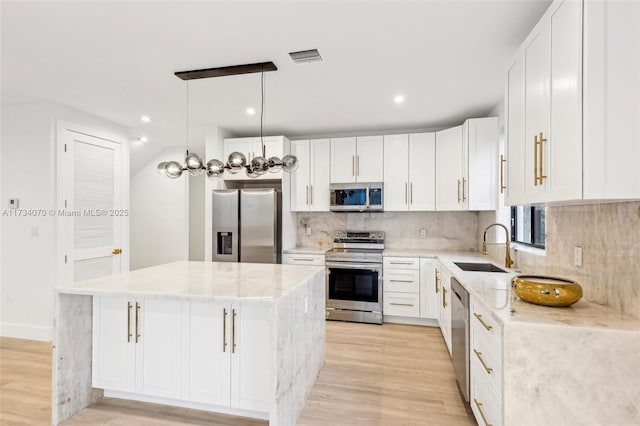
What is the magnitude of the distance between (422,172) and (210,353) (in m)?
3.25

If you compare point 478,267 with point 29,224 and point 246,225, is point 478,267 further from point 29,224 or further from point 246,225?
point 29,224

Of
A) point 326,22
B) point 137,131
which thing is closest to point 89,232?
point 137,131

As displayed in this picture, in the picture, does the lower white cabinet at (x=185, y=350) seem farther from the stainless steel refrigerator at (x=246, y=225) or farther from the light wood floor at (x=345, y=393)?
the stainless steel refrigerator at (x=246, y=225)

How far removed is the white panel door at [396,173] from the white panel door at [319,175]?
2.55 feet

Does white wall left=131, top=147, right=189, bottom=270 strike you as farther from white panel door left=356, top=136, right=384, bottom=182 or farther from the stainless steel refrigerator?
white panel door left=356, top=136, right=384, bottom=182

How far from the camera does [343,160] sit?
444 centimetres

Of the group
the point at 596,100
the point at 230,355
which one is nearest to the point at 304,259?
the point at 230,355

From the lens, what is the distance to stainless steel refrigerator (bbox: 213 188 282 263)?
4.20 m

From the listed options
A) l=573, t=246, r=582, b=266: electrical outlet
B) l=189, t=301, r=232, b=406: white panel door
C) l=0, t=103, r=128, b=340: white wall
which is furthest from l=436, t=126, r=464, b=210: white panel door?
l=0, t=103, r=128, b=340: white wall

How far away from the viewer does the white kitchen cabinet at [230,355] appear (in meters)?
2.02

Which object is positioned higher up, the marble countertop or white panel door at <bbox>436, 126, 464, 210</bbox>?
white panel door at <bbox>436, 126, 464, 210</bbox>

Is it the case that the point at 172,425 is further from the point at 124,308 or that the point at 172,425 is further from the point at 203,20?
the point at 203,20

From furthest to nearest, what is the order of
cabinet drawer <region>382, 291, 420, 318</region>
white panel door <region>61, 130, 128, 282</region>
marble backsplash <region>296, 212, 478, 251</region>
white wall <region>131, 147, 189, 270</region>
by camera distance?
white wall <region>131, 147, 189, 270</region>
marble backsplash <region>296, 212, 478, 251</region>
cabinet drawer <region>382, 291, 420, 318</region>
white panel door <region>61, 130, 128, 282</region>

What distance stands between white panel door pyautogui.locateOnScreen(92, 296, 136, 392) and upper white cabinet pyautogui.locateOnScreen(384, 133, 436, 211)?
3.13 metres
